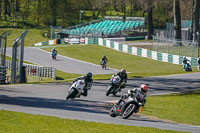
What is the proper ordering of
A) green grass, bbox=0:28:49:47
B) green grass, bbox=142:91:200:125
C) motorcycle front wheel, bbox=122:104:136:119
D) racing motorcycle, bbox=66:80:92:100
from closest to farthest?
1. motorcycle front wheel, bbox=122:104:136:119
2. green grass, bbox=142:91:200:125
3. racing motorcycle, bbox=66:80:92:100
4. green grass, bbox=0:28:49:47

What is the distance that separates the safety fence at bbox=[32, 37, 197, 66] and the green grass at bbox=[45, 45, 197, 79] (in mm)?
812

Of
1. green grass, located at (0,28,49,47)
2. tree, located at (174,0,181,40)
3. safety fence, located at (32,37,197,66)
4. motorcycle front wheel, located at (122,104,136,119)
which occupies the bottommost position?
motorcycle front wheel, located at (122,104,136,119)

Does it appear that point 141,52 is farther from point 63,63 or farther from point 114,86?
point 114,86

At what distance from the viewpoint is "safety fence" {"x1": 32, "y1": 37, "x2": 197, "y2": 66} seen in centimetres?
4481

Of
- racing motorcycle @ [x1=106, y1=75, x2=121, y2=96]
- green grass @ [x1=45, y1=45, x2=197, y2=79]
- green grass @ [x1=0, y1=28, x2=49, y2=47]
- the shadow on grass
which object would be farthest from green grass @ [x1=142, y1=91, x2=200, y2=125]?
green grass @ [x1=0, y1=28, x2=49, y2=47]

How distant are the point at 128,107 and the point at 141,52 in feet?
115

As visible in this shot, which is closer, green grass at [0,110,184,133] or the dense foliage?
green grass at [0,110,184,133]

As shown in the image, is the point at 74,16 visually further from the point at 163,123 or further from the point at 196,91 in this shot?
the point at 163,123

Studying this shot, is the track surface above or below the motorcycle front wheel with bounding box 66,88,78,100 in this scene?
below

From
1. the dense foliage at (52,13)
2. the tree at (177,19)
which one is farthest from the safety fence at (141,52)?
the dense foliage at (52,13)

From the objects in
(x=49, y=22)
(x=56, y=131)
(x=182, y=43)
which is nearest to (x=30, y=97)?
(x=56, y=131)

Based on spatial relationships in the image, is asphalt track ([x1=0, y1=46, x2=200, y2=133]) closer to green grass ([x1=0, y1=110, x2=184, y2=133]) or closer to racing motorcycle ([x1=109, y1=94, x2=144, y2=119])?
racing motorcycle ([x1=109, y1=94, x2=144, y2=119])

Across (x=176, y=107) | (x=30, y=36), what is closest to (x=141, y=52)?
(x=30, y=36)

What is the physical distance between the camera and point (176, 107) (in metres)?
21.4
